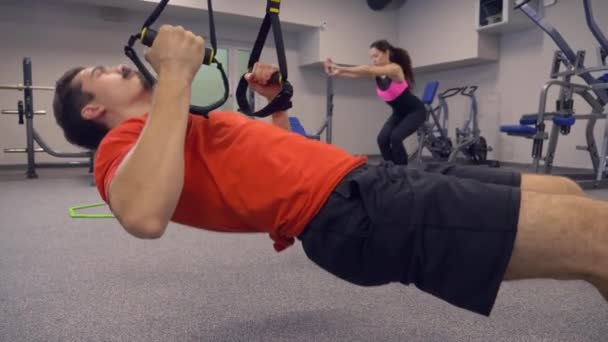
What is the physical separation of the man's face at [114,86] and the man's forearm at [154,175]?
1.28 ft

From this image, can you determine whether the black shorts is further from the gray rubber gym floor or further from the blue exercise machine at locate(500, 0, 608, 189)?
the blue exercise machine at locate(500, 0, 608, 189)

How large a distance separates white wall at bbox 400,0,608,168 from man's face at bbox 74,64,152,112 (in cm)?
570

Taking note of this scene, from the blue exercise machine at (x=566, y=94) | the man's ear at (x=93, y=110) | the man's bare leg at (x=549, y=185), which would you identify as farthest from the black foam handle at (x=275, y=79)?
the blue exercise machine at (x=566, y=94)

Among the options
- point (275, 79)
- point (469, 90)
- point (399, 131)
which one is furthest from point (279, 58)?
point (469, 90)

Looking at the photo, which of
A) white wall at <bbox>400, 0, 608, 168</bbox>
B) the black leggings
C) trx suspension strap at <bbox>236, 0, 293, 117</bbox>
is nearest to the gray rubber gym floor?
trx suspension strap at <bbox>236, 0, 293, 117</bbox>

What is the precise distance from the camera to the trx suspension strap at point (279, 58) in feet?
3.49

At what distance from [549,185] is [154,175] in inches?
35.2

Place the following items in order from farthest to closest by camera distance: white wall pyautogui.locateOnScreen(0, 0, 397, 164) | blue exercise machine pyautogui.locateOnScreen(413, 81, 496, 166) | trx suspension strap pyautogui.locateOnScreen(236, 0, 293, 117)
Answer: blue exercise machine pyautogui.locateOnScreen(413, 81, 496, 166), white wall pyautogui.locateOnScreen(0, 0, 397, 164), trx suspension strap pyautogui.locateOnScreen(236, 0, 293, 117)

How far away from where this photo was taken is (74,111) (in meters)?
1.20

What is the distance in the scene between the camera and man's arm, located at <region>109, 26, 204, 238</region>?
29.9 inches

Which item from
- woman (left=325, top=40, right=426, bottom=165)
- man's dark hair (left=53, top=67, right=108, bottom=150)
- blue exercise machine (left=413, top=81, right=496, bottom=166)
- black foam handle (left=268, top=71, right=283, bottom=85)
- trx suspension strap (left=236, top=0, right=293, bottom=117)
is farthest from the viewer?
blue exercise machine (left=413, top=81, right=496, bottom=166)

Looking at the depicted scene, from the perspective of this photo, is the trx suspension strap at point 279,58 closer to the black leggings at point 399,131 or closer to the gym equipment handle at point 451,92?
the black leggings at point 399,131

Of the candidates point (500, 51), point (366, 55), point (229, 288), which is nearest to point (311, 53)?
point (366, 55)

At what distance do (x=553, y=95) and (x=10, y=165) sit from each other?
22.6 ft
